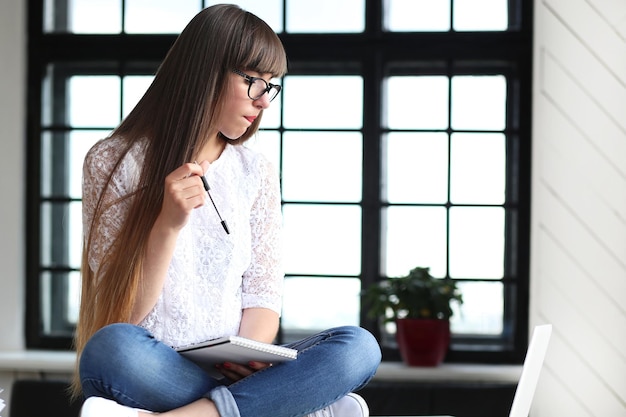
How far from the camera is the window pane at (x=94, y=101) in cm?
419

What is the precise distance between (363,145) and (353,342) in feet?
6.94

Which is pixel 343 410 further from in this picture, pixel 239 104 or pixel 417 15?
pixel 417 15

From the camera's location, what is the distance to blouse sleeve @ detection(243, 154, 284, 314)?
233cm

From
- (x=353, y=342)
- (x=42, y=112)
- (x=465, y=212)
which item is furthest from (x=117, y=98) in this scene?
(x=353, y=342)

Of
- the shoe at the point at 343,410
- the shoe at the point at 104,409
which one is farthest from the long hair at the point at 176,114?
the shoe at the point at 343,410

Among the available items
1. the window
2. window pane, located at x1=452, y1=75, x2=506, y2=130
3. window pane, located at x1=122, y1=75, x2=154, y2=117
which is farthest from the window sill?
window pane, located at x1=122, y1=75, x2=154, y2=117

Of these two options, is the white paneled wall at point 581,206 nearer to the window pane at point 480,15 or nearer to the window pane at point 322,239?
the window pane at point 480,15

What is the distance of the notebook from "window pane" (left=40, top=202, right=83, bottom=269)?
261 centimetres

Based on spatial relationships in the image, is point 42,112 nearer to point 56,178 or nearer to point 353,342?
point 56,178

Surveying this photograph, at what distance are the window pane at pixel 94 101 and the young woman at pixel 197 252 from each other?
1.93 m

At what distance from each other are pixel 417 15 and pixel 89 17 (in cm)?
144

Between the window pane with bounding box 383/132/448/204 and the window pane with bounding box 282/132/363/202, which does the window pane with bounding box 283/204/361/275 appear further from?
the window pane with bounding box 383/132/448/204

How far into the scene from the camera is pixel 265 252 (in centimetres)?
236

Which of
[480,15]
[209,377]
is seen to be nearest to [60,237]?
[480,15]
